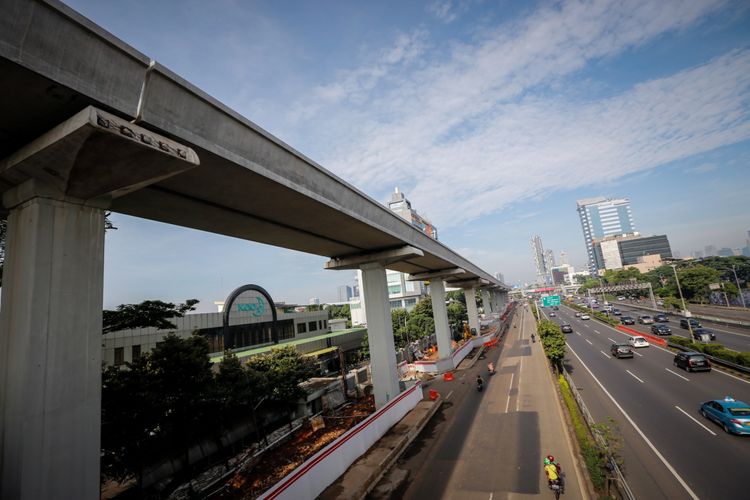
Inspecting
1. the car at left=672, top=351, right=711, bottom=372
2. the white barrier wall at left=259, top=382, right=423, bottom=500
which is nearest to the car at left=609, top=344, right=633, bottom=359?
the car at left=672, top=351, right=711, bottom=372

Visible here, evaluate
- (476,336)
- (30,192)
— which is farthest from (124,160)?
(476,336)

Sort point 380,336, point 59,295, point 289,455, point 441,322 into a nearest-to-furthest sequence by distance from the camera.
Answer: point 59,295, point 289,455, point 380,336, point 441,322

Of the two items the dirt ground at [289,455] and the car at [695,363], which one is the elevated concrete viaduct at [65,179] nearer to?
the dirt ground at [289,455]

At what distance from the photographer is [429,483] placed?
1282 cm

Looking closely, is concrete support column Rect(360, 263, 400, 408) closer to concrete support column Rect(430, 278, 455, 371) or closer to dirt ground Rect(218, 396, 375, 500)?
dirt ground Rect(218, 396, 375, 500)

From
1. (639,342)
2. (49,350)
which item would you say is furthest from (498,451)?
(639,342)

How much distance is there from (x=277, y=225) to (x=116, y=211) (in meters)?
5.30

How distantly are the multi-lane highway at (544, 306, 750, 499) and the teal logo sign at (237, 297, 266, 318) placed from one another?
30.9 metres

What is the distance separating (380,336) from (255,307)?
72.5 ft

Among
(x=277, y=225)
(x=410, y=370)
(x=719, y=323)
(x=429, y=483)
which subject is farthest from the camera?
(x=719, y=323)

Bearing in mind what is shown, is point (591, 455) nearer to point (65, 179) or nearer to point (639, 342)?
point (65, 179)

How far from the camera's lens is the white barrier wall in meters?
10.5

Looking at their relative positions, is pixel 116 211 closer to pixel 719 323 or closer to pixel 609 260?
pixel 719 323

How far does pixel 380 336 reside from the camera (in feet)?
70.4
